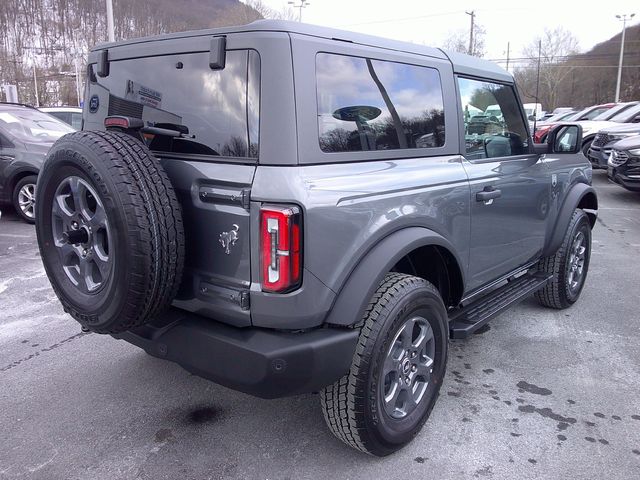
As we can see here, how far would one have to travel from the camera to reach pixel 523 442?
2.79 meters

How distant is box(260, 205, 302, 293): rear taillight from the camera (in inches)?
83.8

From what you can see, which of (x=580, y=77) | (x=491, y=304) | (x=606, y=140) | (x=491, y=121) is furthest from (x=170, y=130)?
(x=580, y=77)

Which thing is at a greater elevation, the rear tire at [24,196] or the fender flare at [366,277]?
the fender flare at [366,277]

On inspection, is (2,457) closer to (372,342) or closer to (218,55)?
(372,342)

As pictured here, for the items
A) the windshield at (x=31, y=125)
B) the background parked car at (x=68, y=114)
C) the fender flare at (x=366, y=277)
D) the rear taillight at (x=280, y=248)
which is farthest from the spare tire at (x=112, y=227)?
the background parked car at (x=68, y=114)

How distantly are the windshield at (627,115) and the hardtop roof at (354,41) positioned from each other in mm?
12294

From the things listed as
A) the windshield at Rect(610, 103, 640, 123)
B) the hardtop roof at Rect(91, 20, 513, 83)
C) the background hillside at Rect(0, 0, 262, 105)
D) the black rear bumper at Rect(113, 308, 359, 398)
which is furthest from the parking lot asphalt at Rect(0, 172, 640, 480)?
the background hillside at Rect(0, 0, 262, 105)

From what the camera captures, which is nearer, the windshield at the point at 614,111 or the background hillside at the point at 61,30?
the windshield at the point at 614,111

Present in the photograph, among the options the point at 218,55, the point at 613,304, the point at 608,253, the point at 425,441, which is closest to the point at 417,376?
the point at 425,441

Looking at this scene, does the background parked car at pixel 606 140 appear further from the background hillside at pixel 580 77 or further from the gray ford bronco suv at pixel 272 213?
the background hillside at pixel 580 77

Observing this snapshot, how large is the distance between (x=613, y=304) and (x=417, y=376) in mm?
2975

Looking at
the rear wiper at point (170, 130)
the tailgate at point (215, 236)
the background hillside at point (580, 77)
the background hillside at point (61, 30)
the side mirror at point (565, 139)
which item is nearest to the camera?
the tailgate at point (215, 236)

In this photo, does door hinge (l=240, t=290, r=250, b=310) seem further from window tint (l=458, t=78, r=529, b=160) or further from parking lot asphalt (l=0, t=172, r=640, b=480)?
window tint (l=458, t=78, r=529, b=160)

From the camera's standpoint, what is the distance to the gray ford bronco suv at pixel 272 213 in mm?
2195
